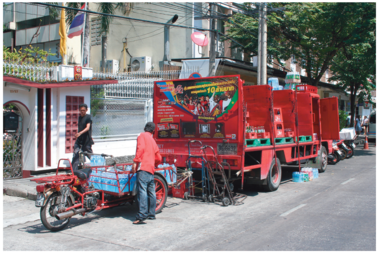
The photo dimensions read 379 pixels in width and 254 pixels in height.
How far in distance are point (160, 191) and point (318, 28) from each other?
14.7m

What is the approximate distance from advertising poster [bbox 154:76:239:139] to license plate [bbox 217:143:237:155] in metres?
0.18

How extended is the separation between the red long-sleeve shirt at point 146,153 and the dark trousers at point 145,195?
0.11 m

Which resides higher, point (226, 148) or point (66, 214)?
point (226, 148)

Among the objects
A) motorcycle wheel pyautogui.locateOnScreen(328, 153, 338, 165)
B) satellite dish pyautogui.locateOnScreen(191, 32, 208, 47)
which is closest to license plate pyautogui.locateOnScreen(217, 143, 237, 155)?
motorcycle wheel pyautogui.locateOnScreen(328, 153, 338, 165)

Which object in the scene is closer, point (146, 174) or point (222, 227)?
point (222, 227)

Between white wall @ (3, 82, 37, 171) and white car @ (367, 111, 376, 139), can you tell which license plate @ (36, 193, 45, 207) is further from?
white car @ (367, 111, 376, 139)

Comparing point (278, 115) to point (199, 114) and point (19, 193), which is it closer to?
point (199, 114)

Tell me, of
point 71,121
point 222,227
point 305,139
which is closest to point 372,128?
point 305,139

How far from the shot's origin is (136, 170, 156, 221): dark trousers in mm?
6199

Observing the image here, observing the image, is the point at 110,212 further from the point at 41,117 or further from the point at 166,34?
the point at 166,34

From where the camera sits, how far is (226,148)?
26.3ft

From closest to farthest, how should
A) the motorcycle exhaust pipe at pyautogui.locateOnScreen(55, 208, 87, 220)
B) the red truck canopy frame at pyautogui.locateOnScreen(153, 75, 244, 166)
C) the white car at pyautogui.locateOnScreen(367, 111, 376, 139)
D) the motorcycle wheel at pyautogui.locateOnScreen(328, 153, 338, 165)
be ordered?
the motorcycle exhaust pipe at pyautogui.locateOnScreen(55, 208, 87, 220)
the red truck canopy frame at pyautogui.locateOnScreen(153, 75, 244, 166)
the motorcycle wheel at pyautogui.locateOnScreen(328, 153, 338, 165)
the white car at pyautogui.locateOnScreen(367, 111, 376, 139)

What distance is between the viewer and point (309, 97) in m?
11.3

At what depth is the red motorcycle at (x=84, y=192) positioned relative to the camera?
222 inches
